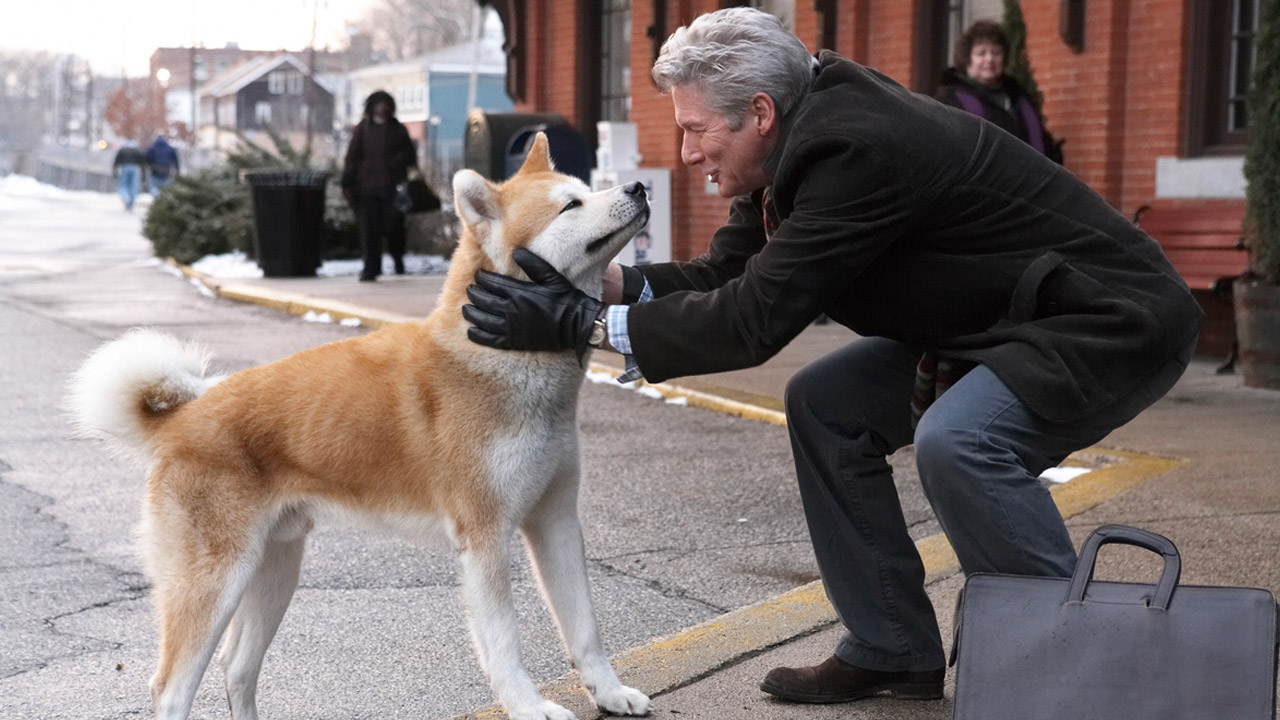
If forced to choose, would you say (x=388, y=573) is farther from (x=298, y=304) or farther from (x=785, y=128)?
(x=298, y=304)

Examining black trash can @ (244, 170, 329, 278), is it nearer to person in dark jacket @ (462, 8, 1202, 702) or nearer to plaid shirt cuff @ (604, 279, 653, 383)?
person in dark jacket @ (462, 8, 1202, 702)

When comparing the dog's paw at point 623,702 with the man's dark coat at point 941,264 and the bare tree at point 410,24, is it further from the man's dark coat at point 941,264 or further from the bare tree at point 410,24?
the bare tree at point 410,24

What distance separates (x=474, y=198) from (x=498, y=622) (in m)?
1.06

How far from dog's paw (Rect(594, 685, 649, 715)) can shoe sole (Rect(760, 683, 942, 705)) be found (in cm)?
35

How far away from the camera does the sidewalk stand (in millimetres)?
3611

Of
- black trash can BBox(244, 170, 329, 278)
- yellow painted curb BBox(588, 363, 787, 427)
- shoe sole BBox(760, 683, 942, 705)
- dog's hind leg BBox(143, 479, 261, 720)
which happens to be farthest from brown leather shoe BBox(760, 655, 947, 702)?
black trash can BBox(244, 170, 329, 278)

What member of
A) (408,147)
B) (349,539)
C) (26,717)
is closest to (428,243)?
(408,147)

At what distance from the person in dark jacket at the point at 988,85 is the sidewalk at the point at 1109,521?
6.35 feet

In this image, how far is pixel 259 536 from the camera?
3236mm

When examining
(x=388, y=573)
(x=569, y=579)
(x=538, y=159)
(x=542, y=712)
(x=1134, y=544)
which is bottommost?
(x=388, y=573)

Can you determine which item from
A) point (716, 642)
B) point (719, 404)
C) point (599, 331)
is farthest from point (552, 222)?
point (719, 404)

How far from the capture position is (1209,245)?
900 centimetres

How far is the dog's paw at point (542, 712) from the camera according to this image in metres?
3.30

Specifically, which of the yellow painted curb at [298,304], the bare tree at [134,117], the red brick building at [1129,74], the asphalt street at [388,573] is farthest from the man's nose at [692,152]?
the bare tree at [134,117]
